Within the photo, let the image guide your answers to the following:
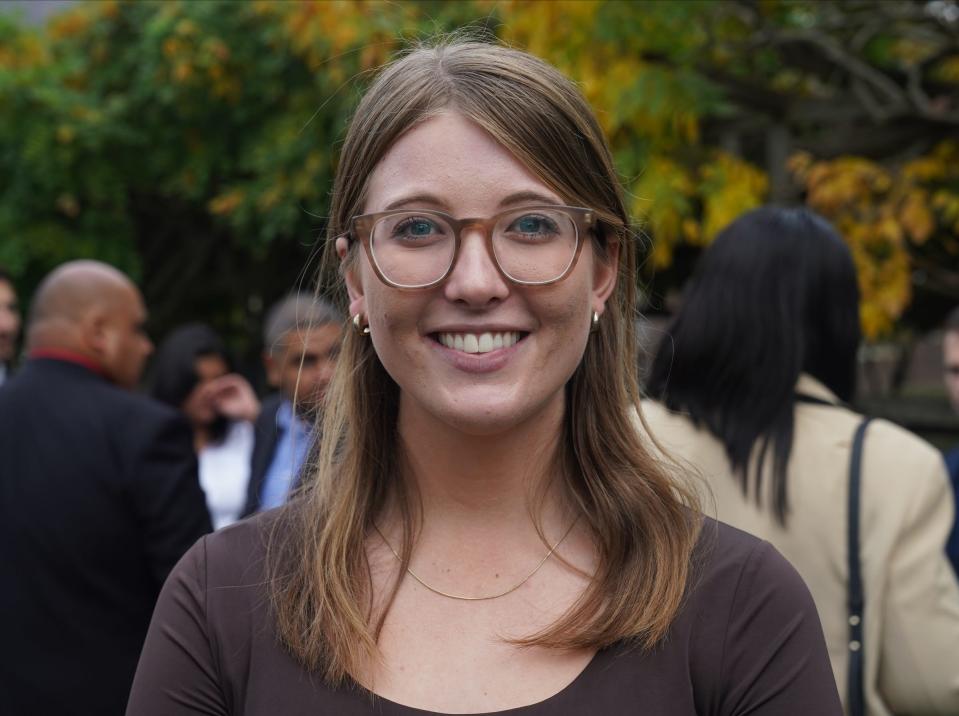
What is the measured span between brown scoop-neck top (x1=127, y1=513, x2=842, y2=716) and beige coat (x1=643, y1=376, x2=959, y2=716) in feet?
2.75

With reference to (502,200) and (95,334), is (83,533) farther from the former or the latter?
(502,200)

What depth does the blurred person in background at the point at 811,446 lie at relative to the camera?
7.13 feet

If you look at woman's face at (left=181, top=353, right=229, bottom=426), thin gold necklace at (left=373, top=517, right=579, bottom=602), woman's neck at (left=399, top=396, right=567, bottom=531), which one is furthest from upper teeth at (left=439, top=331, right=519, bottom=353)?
woman's face at (left=181, top=353, right=229, bottom=426)

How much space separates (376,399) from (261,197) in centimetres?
634

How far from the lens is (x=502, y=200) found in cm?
138

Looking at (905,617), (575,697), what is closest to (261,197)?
(905,617)

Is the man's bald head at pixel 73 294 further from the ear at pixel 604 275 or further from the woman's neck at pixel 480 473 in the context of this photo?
the ear at pixel 604 275

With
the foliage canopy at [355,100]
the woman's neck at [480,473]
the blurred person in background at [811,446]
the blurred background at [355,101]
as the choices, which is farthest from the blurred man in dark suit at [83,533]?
the woman's neck at [480,473]

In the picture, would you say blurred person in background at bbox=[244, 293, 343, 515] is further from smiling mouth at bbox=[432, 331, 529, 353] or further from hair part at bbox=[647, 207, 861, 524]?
smiling mouth at bbox=[432, 331, 529, 353]

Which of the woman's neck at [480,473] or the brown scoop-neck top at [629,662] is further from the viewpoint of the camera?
the woman's neck at [480,473]

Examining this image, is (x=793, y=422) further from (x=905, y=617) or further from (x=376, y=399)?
(x=376, y=399)

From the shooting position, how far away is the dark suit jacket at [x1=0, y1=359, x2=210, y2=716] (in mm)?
3168

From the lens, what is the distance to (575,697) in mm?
1345

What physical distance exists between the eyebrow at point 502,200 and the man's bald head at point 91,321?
94.3 inches
